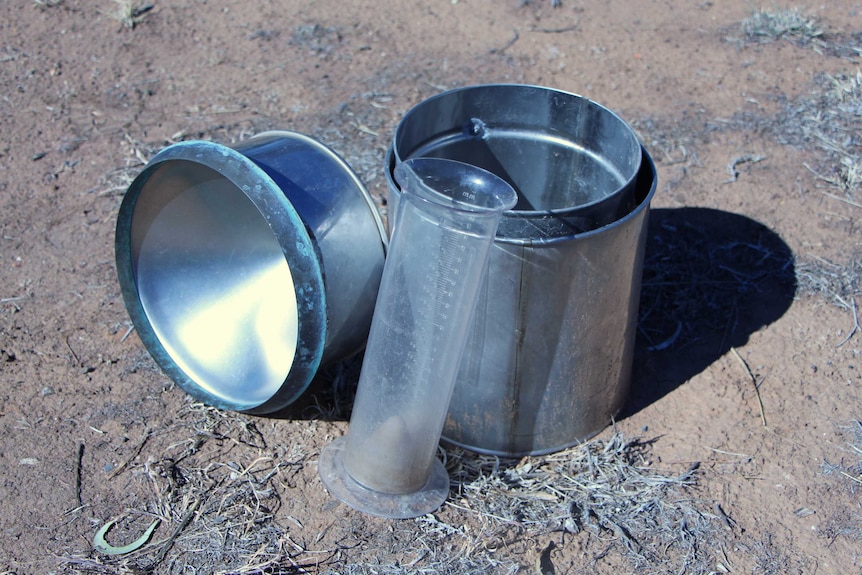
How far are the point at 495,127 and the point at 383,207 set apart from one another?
834mm

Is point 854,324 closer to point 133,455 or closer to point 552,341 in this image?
point 552,341

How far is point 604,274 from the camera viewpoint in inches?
101

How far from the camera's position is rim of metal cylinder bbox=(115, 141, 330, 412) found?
247cm

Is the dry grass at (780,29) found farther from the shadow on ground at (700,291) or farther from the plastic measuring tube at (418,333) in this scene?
the plastic measuring tube at (418,333)

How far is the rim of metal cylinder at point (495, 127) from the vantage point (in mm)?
2535

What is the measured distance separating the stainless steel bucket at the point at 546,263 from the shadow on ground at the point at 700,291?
0.31 m

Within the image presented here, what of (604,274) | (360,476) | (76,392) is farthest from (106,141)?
(604,274)

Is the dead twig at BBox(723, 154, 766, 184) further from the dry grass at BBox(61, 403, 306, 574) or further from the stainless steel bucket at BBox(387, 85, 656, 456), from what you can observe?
the dry grass at BBox(61, 403, 306, 574)

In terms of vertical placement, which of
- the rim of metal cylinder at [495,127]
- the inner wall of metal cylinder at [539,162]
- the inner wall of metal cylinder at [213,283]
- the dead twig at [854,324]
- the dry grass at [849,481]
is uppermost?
the rim of metal cylinder at [495,127]

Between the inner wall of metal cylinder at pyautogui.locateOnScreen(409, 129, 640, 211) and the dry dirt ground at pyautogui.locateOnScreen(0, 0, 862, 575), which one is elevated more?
the inner wall of metal cylinder at pyautogui.locateOnScreen(409, 129, 640, 211)

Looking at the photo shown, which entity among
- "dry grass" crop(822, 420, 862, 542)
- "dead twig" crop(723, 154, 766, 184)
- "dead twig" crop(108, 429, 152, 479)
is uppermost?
"dead twig" crop(723, 154, 766, 184)

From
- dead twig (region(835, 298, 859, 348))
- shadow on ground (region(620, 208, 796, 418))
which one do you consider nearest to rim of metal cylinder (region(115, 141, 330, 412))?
shadow on ground (region(620, 208, 796, 418))

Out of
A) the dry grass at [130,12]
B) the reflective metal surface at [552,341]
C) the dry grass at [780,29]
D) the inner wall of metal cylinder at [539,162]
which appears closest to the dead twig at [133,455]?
the reflective metal surface at [552,341]

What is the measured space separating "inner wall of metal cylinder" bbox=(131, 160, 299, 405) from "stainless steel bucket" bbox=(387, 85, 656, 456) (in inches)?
25.8
